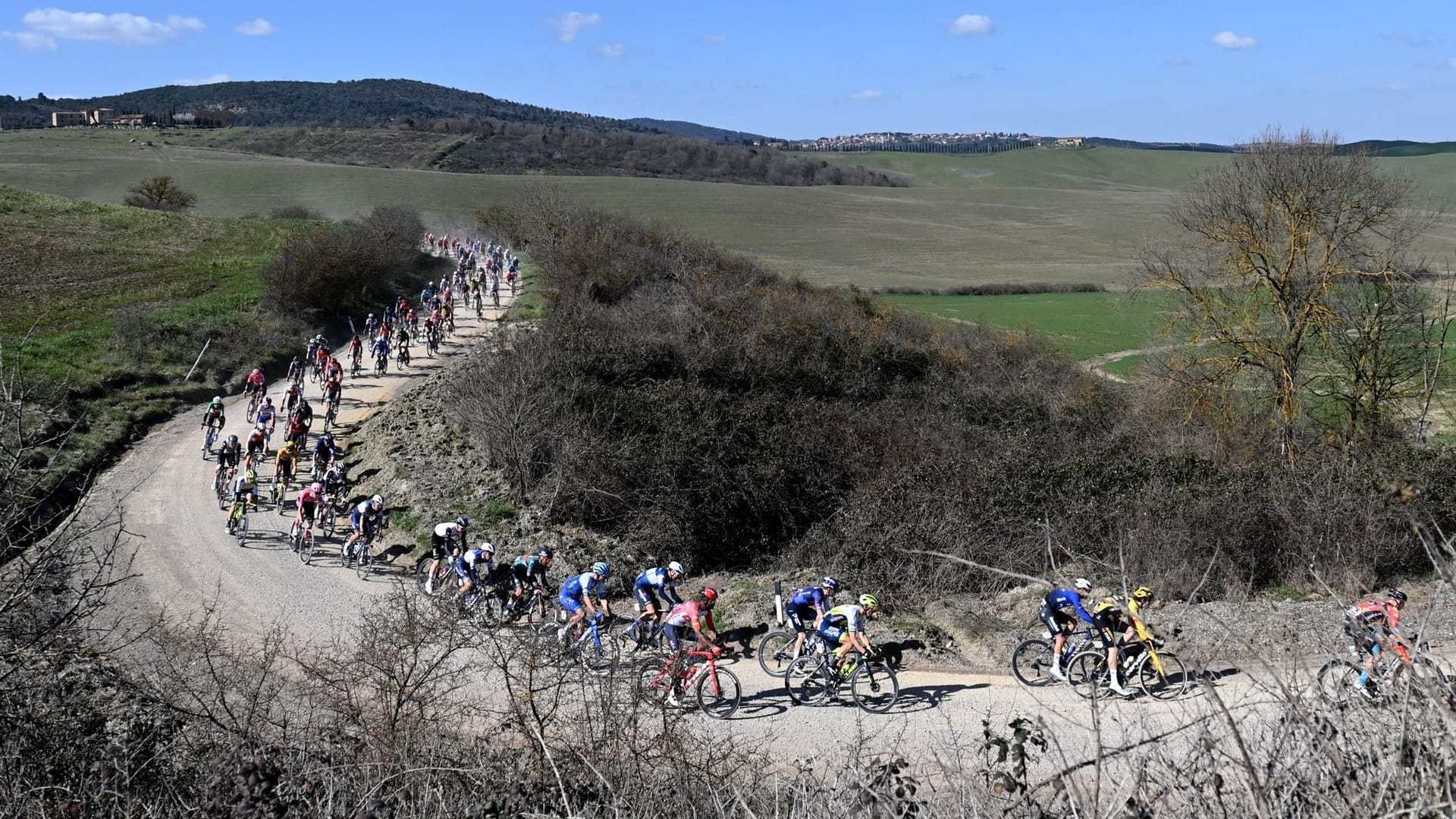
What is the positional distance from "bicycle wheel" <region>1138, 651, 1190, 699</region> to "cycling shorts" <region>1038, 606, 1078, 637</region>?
0.98 m

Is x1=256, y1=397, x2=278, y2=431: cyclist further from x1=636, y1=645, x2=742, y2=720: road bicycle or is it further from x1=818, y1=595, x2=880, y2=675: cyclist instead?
x1=818, y1=595, x2=880, y2=675: cyclist

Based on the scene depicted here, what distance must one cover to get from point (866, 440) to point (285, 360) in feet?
64.0

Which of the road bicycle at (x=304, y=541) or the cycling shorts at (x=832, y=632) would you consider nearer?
the cycling shorts at (x=832, y=632)

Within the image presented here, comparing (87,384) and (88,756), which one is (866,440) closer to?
(87,384)

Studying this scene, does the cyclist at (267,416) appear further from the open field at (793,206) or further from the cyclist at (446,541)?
the open field at (793,206)

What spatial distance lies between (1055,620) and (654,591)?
5162mm

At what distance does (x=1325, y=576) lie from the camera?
16.8 meters

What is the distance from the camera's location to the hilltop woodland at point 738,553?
6.32m

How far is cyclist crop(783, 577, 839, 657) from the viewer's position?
44.9 feet

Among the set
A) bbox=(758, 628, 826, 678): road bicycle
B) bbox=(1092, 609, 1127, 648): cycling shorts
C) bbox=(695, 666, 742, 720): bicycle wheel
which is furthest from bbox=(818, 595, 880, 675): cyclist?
bbox=(1092, 609, 1127, 648): cycling shorts

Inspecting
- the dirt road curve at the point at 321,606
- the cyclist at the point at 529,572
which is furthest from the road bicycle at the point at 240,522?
the cyclist at the point at 529,572

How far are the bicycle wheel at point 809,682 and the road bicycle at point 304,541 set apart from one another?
984cm

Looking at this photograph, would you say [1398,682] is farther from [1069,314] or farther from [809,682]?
[1069,314]

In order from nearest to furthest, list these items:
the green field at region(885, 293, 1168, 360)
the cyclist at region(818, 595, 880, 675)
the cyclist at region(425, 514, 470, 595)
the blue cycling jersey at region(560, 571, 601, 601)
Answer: the cyclist at region(818, 595, 880, 675), the blue cycling jersey at region(560, 571, 601, 601), the cyclist at region(425, 514, 470, 595), the green field at region(885, 293, 1168, 360)
